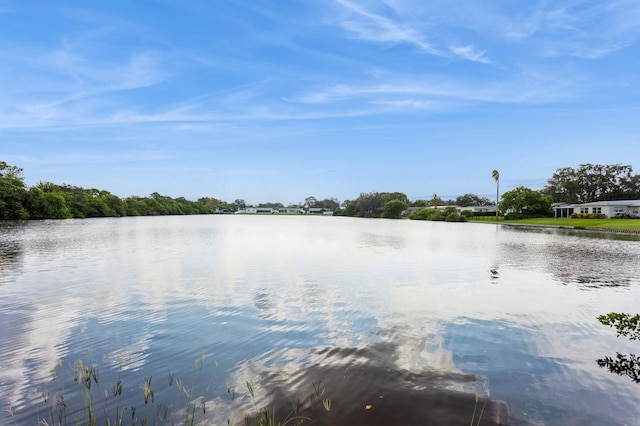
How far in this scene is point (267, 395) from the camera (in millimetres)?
5992

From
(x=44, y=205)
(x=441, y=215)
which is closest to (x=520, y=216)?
(x=441, y=215)

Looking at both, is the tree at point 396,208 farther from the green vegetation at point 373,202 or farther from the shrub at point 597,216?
the shrub at point 597,216

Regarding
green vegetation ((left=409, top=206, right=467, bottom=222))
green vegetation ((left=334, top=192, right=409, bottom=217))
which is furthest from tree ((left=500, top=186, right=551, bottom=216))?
green vegetation ((left=334, top=192, right=409, bottom=217))

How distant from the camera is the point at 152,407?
5.59 meters

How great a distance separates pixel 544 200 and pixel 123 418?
A: 10491 centimetres

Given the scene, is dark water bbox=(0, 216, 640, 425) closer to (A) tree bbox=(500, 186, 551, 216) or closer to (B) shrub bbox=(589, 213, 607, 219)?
(B) shrub bbox=(589, 213, 607, 219)

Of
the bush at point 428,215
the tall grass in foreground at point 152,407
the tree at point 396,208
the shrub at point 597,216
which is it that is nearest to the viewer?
the tall grass in foreground at point 152,407

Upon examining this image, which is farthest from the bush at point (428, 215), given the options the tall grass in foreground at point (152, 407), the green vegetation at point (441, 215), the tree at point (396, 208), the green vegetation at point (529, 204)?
the tall grass in foreground at point (152, 407)

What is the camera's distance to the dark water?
5785 mm

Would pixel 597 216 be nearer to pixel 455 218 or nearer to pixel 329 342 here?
pixel 455 218

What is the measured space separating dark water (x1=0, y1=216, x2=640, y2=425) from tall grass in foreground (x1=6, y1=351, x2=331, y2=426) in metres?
0.05

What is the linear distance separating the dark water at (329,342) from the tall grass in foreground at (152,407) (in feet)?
0.17

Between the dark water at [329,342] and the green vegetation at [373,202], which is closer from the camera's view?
the dark water at [329,342]

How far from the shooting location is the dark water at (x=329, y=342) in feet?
19.0
